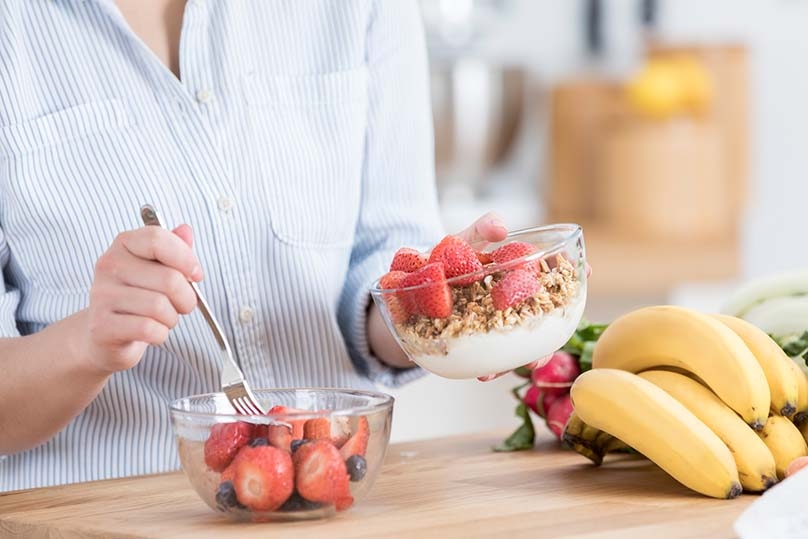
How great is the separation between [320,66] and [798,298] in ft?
1.71

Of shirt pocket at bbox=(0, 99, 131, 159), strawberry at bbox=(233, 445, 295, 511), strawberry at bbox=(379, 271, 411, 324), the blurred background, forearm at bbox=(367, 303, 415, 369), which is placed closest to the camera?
strawberry at bbox=(233, 445, 295, 511)

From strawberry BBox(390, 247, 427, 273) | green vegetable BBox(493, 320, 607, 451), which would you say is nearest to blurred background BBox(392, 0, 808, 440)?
green vegetable BBox(493, 320, 607, 451)

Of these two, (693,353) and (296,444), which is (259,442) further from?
(693,353)

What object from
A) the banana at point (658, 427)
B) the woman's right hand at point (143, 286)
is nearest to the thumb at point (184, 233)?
the woman's right hand at point (143, 286)

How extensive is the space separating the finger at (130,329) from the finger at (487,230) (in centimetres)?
29

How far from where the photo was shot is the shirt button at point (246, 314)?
1.17 metres

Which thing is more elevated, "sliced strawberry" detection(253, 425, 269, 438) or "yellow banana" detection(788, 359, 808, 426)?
"sliced strawberry" detection(253, 425, 269, 438)

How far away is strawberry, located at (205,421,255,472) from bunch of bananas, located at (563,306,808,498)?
30cm

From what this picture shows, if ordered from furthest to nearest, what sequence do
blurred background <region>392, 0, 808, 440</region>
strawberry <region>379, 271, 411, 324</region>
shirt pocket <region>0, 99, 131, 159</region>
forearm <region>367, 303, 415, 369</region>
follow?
blurred background <region>392, 0, 808, 440</region> → forearm <region>367, 303, 415, 369</region> → shirt pocket <region>0, 99, 131, 159</region> → strawberry <region>379, 271, 411, 324</region>

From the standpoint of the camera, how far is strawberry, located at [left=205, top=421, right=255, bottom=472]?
87cm

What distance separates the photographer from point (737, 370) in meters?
0.98

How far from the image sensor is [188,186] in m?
1.15

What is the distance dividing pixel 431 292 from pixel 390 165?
0.40m

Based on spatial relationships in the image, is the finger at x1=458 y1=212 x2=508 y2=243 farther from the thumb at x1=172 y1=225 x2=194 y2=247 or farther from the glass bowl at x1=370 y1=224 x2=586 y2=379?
the thumb at x1=172 y1=225 x2=194 y2=247
